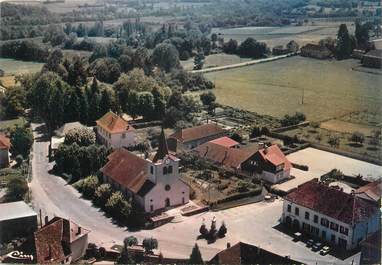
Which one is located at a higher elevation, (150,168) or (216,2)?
(216,2)

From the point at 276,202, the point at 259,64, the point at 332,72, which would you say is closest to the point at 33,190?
the point at 276,202

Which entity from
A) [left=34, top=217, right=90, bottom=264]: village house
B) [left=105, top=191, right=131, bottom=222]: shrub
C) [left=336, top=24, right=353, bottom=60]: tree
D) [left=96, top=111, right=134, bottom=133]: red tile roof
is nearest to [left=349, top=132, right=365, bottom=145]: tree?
[left=96, top=111, right=134, bottom=133]: red tile roof

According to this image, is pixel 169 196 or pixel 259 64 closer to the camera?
pixel 169 196

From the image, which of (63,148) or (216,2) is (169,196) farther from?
(216,2)

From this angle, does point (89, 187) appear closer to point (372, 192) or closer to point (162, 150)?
point (162, 150)

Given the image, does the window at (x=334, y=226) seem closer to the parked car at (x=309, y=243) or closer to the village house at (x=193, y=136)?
the parked car at (x=309, y=243)

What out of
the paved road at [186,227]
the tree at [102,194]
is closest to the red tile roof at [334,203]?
the paved road at [186,227]
